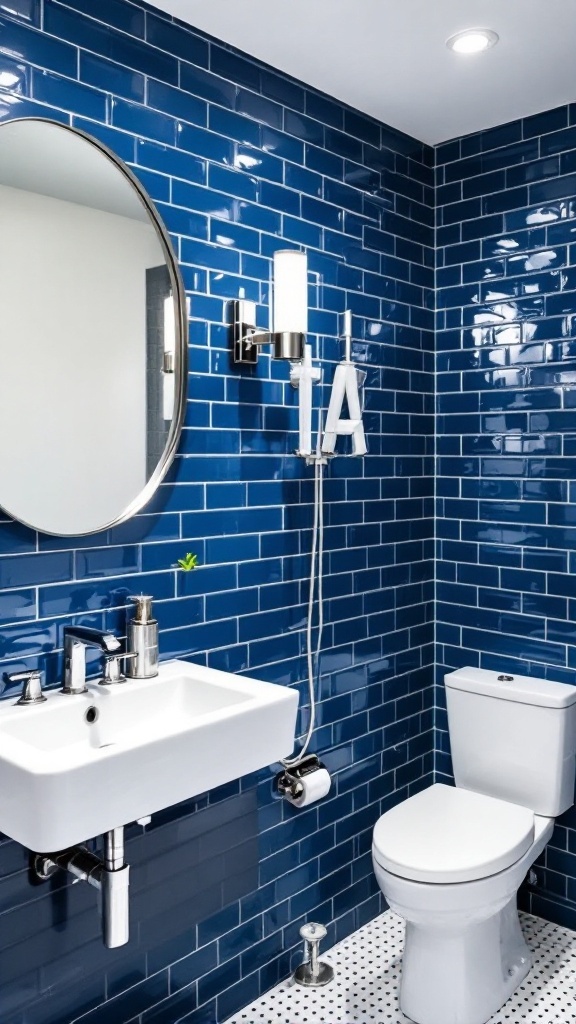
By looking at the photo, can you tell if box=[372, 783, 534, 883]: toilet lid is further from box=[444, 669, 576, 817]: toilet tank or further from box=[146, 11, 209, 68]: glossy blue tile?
box=[146, 11, 209, 68]: glossy blue tile

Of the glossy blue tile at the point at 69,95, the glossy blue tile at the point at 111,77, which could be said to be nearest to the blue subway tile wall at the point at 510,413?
the glossy blue tile at the point at 111,77

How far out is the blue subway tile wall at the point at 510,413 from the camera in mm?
2717

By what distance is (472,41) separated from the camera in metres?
2.25

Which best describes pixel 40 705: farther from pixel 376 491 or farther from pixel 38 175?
pixel 376 491

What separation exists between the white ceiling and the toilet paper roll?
205 centimetres

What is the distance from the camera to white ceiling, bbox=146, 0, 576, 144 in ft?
6.85

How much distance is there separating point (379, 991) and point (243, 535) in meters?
1.41

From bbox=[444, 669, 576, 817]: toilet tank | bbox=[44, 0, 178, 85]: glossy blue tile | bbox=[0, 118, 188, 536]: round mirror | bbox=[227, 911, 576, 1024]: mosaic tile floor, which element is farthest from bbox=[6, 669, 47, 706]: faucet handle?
bbox=[444, 669, 576, 817]: toilet tank

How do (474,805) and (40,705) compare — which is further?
(474,805)

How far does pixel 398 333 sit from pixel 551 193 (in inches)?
26.3

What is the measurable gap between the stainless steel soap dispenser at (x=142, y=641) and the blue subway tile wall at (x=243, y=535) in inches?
2.1

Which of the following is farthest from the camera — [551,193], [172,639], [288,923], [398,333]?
[398,333]

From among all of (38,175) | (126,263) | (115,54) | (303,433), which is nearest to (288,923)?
(303,433)

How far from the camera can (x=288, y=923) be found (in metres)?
2.47
